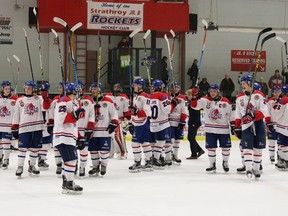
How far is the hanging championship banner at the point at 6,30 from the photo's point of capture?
52.1 ft

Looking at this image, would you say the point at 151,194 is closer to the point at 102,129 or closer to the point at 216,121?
the point at 102,129

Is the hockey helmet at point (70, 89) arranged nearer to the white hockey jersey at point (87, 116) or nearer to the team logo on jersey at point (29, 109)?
the white hockey jersey at point (87, 116)

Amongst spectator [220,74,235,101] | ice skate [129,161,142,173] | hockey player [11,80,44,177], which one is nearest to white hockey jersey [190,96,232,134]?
ice skate [129,161,142,173]

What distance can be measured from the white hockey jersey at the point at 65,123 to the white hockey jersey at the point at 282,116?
3.42 metres

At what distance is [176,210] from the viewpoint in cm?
495

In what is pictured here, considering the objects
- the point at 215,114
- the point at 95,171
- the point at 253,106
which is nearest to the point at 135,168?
the point at 95,171

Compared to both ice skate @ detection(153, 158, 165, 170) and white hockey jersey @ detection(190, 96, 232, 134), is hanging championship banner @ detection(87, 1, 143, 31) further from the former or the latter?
white hockey jersey @ detection(190, 96, 232, 134)

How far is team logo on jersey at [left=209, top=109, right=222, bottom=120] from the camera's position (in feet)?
24.4

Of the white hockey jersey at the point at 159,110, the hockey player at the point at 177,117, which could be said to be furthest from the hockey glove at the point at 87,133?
the hockey player at the point at 177,117

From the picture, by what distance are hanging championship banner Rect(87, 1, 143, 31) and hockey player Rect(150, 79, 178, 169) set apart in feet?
22.6

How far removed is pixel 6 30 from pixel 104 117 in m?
9.82

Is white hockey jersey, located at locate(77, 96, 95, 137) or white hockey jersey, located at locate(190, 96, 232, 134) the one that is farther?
white hockey jersey, located at locate(190, 96, 232, 134)

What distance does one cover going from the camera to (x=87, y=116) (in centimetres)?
679

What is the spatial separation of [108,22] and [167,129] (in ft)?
23.4
